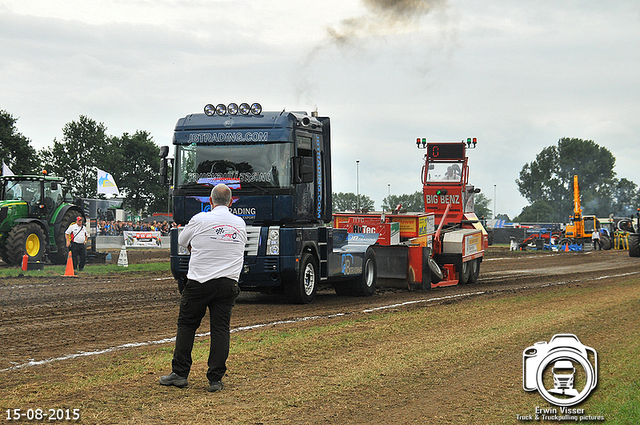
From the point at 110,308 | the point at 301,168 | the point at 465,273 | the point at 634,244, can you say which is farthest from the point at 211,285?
the point at 634,244

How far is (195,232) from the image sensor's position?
6570 mm

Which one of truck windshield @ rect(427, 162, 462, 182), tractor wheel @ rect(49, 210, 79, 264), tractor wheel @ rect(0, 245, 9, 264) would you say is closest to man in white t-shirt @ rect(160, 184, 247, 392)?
truck windshield @ rect(427, 162, 462, 182)

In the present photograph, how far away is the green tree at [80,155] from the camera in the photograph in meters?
83.4

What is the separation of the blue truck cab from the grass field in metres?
2.27

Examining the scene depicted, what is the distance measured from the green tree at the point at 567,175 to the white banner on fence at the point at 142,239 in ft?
303

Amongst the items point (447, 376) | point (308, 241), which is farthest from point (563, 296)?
point (447, 376)

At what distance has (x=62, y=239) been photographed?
2312 cm

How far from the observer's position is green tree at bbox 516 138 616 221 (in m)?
124

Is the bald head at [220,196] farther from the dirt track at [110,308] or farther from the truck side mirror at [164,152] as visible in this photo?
the truck side mirror at [164,152]

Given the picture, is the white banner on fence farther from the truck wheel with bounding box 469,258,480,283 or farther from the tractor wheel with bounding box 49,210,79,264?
the truck wheel with bounding box 469,258,480,283

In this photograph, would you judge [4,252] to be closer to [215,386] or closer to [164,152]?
[164,152]

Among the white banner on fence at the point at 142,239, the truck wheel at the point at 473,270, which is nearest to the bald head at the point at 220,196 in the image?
the truck wheel at the point at 473,270

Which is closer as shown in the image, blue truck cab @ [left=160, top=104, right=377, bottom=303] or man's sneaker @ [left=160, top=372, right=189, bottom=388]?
man's sneaker @ [left=160, top=372, right=189, bottom=388]

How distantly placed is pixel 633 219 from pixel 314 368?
1446 inches
